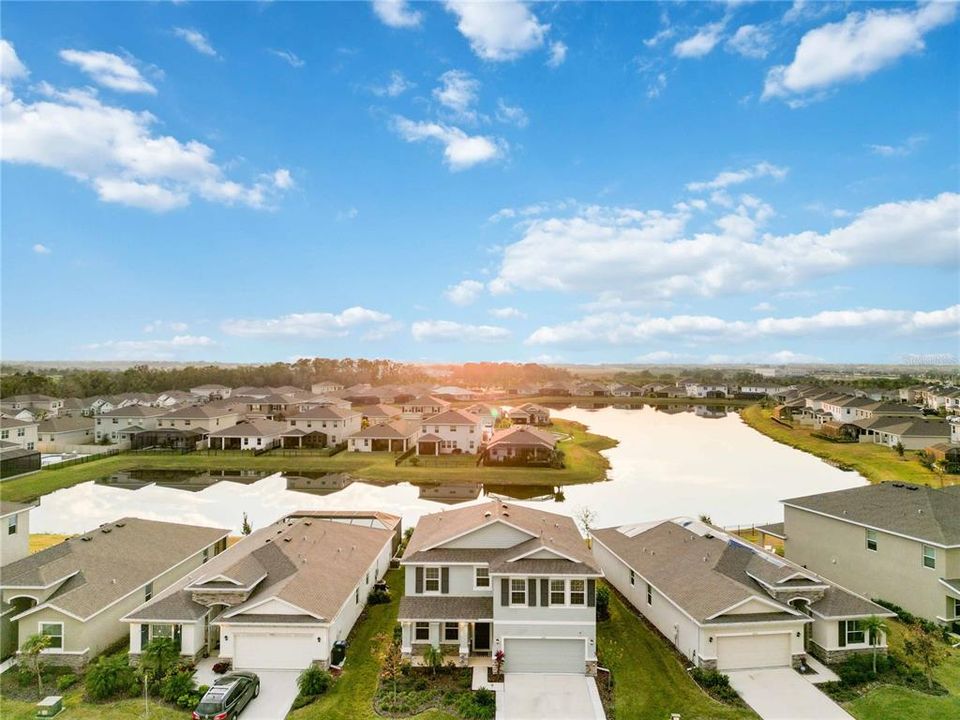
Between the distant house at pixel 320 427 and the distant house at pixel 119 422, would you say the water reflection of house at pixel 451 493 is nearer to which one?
the distant house at pixel 320 427

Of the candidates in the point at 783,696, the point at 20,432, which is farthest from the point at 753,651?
the point at 20,432

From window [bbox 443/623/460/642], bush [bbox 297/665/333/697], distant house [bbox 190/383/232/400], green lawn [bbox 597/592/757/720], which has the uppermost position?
distant house [bbox 190/383/232/400]

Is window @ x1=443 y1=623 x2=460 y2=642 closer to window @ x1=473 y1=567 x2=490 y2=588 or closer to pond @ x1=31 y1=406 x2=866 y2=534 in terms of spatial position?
window @ x1=473 y1=567 x2=490 y2=588

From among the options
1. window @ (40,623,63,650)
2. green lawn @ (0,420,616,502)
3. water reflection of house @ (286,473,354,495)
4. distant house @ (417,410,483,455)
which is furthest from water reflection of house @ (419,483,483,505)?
window @ (40,623,63,650)

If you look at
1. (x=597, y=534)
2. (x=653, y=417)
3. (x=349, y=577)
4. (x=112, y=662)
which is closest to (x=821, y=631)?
(x=597, y=534)

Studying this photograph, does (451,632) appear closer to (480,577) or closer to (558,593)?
(480,577)

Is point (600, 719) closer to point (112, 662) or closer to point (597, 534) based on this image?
point (597, 534)

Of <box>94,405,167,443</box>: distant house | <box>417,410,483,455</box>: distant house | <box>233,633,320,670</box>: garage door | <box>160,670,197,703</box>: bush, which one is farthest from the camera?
<box>94,405,167,443</box>: distant house
